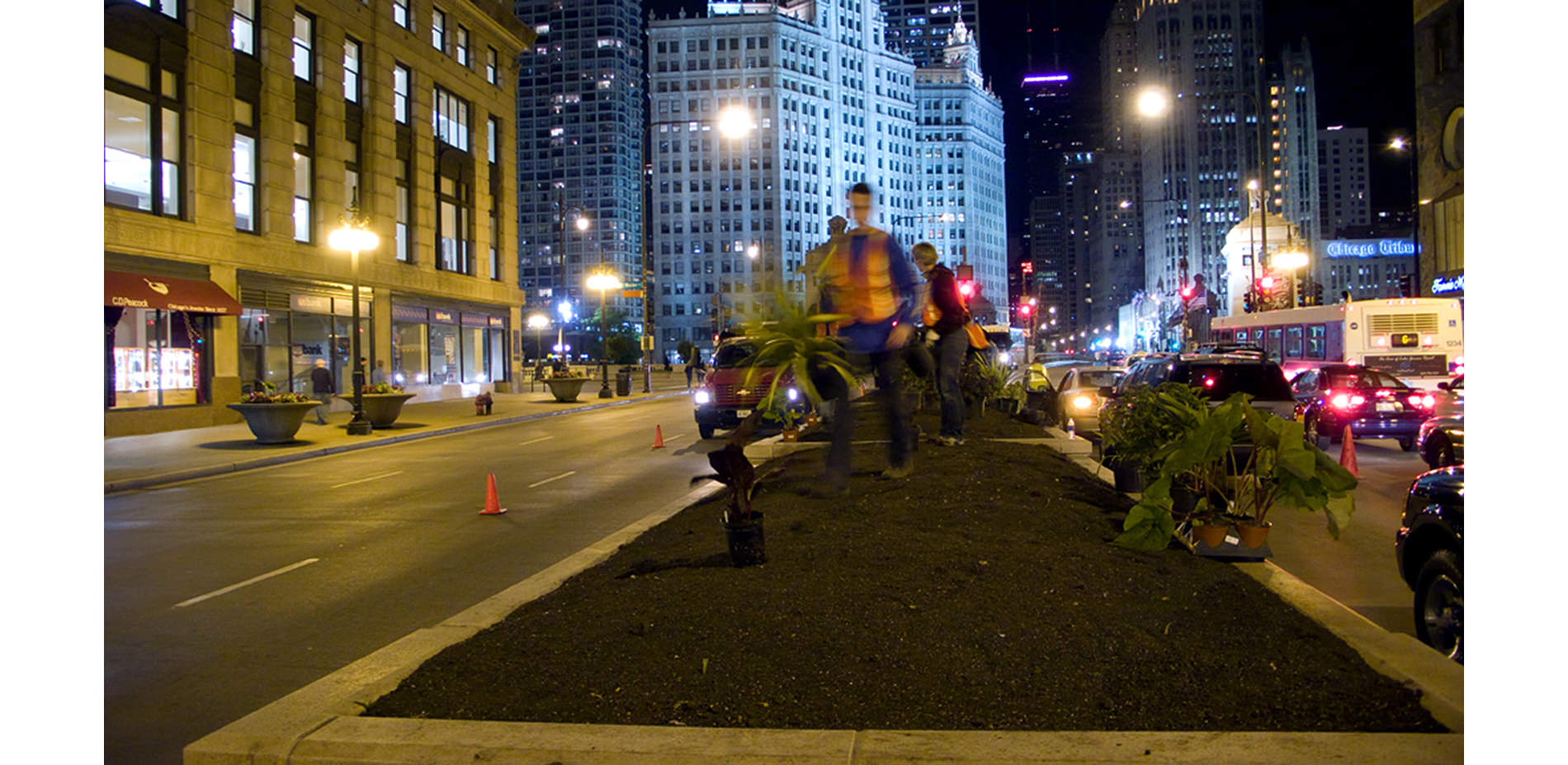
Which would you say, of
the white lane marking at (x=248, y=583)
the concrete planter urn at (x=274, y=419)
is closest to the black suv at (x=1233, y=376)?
the white lane marking at (x=248, y=583)

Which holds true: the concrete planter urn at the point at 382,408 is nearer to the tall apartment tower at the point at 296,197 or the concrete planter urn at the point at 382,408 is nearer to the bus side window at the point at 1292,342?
the tall apartment tower at the point at 296,197

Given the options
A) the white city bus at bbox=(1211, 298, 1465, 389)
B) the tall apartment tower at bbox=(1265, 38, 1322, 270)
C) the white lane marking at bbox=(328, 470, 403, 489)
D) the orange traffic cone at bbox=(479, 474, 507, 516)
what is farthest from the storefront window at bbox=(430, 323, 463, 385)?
the tall apartment tower at bbox=(1265, 38, 1322, 270)

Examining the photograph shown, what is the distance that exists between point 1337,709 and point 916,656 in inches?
58.8

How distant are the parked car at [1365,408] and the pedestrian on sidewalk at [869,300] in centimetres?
1403

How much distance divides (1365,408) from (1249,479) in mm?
14147

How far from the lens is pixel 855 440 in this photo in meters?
11.8

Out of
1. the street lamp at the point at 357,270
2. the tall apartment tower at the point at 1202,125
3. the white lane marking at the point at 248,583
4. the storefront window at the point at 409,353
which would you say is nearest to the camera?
the white lane marking at the point at 248,583

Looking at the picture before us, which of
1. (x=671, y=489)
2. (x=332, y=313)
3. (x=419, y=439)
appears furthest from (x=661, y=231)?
(x=671, y=489)

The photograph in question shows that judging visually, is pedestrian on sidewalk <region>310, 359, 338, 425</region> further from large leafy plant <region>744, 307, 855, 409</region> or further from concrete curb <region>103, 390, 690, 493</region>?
large leafy plant <region>744, 307, 855, 409</region>

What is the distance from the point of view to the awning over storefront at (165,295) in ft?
72.5

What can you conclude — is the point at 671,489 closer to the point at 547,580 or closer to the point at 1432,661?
the point at 547,580

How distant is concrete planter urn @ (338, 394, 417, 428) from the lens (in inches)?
992

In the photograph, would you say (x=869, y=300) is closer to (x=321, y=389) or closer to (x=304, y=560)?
(x=304, y=560)

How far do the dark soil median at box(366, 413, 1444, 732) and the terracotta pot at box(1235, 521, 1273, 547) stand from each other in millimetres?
411
